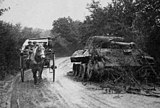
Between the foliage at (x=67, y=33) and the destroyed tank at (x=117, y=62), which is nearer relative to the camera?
the destroyed tank at (x=117, y=62)

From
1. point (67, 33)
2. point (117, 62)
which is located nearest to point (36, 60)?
point (117, 62)

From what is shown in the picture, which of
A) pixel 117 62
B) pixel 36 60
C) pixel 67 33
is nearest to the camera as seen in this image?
pixel 117 62

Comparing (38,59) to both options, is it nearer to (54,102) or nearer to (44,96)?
(44,96)

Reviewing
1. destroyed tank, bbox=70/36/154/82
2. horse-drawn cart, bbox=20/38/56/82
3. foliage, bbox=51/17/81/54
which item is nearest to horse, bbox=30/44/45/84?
horse-drawn cart, bbox=20/38/56/82

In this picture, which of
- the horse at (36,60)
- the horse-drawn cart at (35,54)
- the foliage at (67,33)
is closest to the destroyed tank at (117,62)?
the horse-drawn cart at (35,54)

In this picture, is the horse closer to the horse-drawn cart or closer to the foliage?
the horse-drawn cart

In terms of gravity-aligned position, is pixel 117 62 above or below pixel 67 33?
below

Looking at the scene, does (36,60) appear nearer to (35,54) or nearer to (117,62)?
(35,54)

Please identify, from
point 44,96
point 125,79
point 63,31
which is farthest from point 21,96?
point 63,31

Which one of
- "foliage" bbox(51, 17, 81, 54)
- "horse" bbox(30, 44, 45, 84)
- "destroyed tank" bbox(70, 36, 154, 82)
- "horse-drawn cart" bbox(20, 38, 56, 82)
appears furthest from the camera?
"foliage" bbox(51, 17, 81, 54)

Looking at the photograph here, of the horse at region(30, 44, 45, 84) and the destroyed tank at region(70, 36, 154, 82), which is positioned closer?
the destroyed tank at region(70, 36, 154, 82)

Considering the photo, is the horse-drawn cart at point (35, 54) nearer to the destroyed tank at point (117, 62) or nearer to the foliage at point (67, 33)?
the destroyed tank at point (117, 62)

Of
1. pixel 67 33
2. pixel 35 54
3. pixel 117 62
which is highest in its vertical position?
pixel 67 33

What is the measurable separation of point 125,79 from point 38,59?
435 cm
